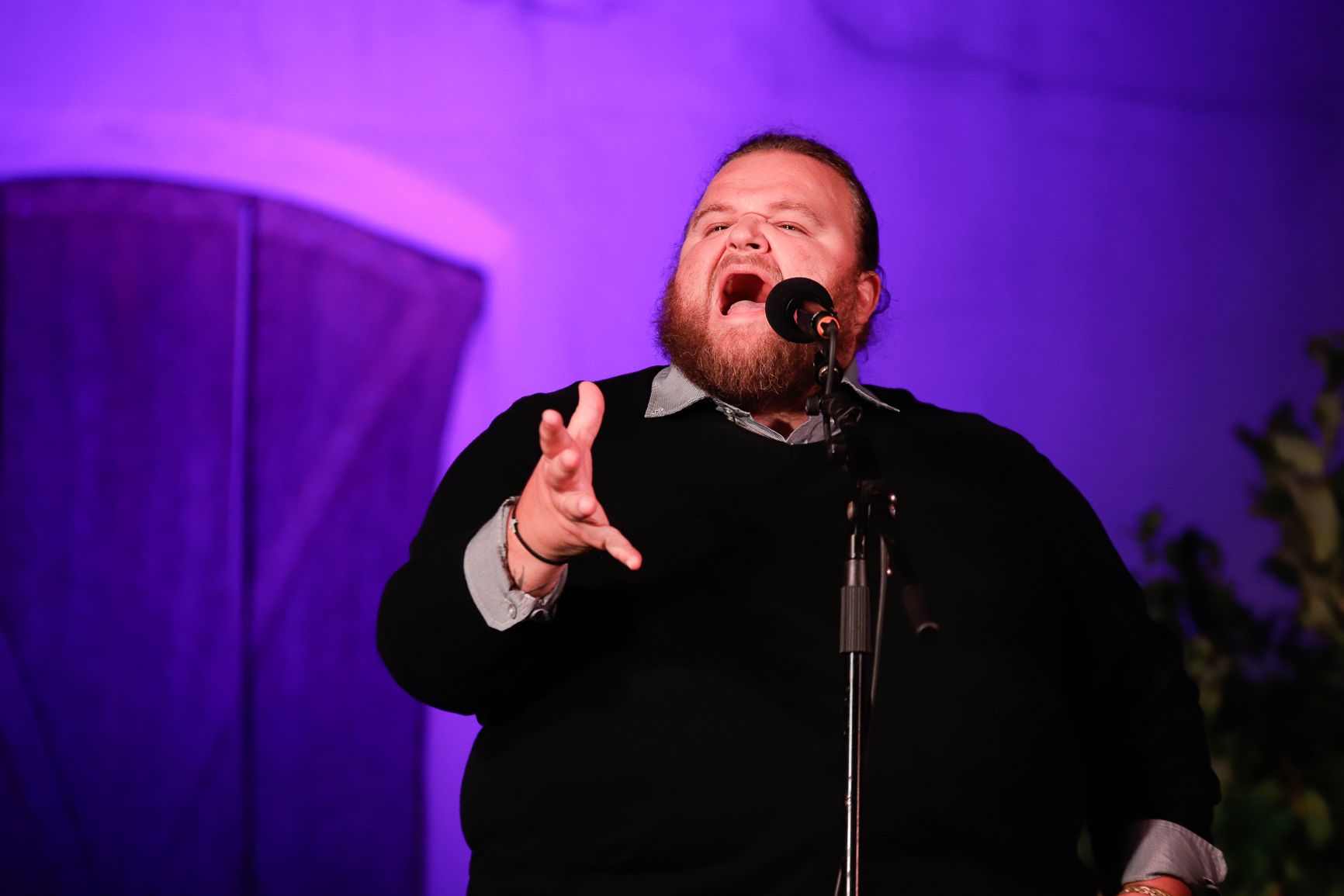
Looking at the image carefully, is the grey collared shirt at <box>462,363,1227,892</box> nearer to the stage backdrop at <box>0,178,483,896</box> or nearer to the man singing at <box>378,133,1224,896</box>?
the man singing at <box>378,133,1224,896</box>

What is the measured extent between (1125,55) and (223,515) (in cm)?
237

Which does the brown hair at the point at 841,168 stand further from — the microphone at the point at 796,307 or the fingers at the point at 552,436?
the fingers at the point at 552,436

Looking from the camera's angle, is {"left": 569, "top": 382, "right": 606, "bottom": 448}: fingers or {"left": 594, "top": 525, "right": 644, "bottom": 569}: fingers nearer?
{"left": 594, "top": 525, "right": 644, "bottom": 569}: fingers

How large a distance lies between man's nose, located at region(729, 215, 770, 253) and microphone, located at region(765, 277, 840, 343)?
0.51 m

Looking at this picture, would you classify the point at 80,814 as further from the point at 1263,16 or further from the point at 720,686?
the point at 1263,16

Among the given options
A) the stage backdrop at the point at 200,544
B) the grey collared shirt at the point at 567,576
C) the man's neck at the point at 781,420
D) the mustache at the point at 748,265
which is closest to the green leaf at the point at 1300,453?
the grey collared shirt at the point at 567,576

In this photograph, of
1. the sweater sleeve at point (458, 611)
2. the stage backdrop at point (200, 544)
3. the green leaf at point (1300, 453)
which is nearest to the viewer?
the sweater sleeve at point (458, 611)

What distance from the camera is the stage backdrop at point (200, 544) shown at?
218 centimetres

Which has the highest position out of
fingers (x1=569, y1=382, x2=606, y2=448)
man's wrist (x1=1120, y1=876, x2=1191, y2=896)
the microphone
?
the microphone

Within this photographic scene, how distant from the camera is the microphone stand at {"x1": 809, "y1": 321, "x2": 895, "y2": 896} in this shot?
1.23 metres

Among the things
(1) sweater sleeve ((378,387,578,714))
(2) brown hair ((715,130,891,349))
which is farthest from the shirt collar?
(2) brown hair ((715,130,891,349))

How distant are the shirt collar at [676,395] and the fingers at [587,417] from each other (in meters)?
0.54

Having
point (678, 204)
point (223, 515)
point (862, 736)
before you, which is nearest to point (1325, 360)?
point (678, 204)

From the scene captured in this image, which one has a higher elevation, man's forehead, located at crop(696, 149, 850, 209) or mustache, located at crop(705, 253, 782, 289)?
man's forehead, located at crop(696, 149, 850, 209)
